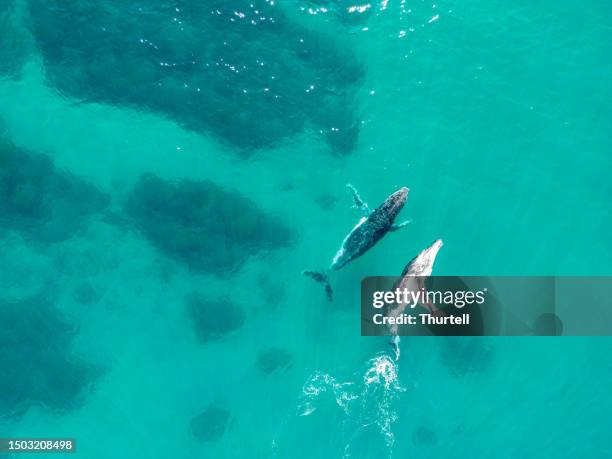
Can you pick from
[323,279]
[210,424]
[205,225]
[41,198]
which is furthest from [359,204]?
[41,198]

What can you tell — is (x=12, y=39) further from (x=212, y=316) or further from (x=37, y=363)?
(x=212, y=316)

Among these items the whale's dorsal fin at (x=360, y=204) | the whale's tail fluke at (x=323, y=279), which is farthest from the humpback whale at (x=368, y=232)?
the whale's dorsal fin at (x=360, y=204)

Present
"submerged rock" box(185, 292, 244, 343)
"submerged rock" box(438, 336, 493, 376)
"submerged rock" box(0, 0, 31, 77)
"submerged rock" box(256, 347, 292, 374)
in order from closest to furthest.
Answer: "submerged rock" box(256, 347, 292, 374)
"submerged rock" box(438, 336, 493, 376)
"submerged rock" box(185, 292, 244, 343)
"submerged rock" box(0, 0, 31, 77)

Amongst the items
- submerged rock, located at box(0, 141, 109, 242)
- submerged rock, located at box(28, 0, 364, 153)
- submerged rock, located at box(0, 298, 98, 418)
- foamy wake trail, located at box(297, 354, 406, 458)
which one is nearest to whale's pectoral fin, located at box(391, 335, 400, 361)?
foamy wake trail, located at box(297, 354, 406, 458)

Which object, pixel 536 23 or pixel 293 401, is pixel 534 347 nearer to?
pixel 293 401

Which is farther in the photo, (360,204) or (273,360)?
(360,204)

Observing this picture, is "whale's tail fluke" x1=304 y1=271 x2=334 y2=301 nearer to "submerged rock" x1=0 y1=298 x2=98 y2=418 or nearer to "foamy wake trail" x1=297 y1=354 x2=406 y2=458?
"foamy wake trail" x1=297 y1=354 x2=406 y2=458

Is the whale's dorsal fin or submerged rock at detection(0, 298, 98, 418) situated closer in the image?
submerged rock at detection(0, 298, 98, 418)
